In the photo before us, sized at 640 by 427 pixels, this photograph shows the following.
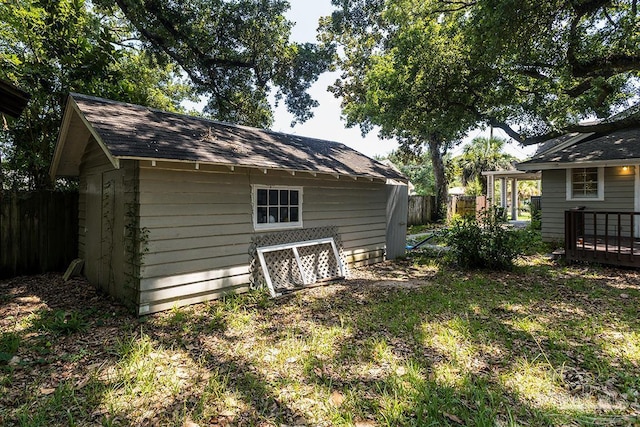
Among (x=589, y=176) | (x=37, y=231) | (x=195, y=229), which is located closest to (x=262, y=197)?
(x=195, y=229)

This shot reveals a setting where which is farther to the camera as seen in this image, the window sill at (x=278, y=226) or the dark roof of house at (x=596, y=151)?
the dark roof of house at (x=596, y=151)

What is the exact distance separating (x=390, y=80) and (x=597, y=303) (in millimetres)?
8921

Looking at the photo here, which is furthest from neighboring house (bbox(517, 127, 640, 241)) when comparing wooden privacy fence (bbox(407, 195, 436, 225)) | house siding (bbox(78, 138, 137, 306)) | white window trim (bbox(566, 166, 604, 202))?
house siding (bbox(78, 138, 137, 306))

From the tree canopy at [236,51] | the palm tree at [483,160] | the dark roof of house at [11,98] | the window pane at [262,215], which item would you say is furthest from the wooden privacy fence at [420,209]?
the dark roof of house at [11,98]

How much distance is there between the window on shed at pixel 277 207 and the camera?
6221 mm

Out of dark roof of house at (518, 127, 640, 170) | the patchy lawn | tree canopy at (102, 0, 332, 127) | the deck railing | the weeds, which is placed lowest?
the patchy lawn

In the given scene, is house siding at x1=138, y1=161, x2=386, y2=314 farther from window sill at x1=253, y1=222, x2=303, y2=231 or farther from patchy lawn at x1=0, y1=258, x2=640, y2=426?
patchy lawn at x1=0, y1=258, x2=640, y2=426

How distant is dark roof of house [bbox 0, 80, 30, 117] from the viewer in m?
4.04

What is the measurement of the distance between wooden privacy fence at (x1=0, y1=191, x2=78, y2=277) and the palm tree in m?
24.1

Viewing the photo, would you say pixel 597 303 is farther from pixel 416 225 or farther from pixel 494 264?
pixel 416 225

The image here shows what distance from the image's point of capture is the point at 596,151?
992 cm

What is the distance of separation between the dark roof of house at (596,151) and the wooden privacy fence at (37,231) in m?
12.8

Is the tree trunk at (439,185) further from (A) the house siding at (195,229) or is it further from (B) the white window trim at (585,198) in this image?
(A) the house siding at (195,229)

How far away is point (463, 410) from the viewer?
8.94 ft
